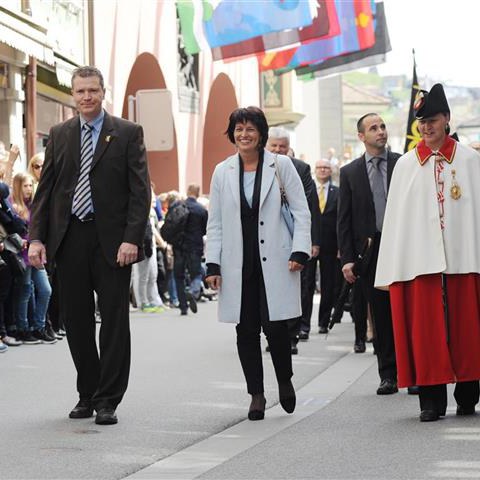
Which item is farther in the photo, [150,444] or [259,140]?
[259,140]

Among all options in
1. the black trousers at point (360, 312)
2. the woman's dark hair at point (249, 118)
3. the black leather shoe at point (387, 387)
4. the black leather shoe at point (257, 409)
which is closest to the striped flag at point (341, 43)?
the black trousers at point (360, 312)

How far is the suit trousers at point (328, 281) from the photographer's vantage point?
53.2 ft

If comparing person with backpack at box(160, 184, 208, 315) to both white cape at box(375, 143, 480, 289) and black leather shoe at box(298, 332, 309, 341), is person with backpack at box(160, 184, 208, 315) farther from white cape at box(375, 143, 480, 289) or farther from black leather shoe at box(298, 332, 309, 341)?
white cape at box(375, 143, 480, 289)

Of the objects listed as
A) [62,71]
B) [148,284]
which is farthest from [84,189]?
[148,284]

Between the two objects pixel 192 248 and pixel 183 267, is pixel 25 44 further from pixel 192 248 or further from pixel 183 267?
pixel 192 248

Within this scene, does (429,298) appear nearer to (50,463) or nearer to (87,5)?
(50,463)

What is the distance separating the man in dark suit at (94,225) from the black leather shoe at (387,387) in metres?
2.22

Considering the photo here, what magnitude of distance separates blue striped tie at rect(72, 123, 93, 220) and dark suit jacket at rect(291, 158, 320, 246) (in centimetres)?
418

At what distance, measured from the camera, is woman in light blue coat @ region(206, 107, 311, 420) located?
28.8ft

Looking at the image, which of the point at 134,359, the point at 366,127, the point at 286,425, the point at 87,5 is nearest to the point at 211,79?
the point at 87,5

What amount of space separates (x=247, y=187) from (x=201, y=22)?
66.6 feet

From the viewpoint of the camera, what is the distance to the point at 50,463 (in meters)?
7.05

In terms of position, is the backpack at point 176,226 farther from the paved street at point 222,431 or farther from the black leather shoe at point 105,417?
the black leather shoe at point 105,417

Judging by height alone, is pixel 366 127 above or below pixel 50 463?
above
